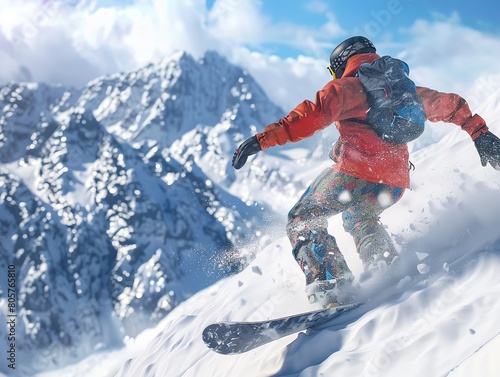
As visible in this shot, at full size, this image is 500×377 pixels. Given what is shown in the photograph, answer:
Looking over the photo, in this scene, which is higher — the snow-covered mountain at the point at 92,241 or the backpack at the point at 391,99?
the snow-covered mountain at the point at 92,241

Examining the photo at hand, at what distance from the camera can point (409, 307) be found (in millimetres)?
3918

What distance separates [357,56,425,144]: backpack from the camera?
4.54m

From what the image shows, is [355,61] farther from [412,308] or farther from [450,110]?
[412,308]

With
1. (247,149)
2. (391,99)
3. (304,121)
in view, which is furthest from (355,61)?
(247,149)

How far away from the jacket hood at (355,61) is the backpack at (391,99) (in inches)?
5.6

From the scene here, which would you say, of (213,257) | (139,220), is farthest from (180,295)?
(213,257)

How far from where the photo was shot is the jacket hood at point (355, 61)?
4754 millimetres

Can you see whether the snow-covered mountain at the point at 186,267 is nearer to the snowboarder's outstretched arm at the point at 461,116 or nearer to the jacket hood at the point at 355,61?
the snowboarder's outstretched arm at the point at 461,116

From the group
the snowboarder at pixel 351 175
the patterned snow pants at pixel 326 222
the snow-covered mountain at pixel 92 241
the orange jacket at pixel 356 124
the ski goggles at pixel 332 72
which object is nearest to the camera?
the orange jacket at pixel 356 124

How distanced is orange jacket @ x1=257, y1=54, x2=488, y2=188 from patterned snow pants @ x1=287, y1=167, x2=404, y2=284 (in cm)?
13

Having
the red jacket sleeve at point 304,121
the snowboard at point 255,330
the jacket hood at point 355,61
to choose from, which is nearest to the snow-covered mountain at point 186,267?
the snowboard at point 255,330

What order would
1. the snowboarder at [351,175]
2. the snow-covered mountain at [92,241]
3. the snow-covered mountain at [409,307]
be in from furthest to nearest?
the snow-covered mountain at [92,241]
the snowboarder at [351,175]
the snow-covered mountain at [409,307]

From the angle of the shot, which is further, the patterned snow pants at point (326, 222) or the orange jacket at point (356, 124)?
the patterned snow pants at point (326, 222)

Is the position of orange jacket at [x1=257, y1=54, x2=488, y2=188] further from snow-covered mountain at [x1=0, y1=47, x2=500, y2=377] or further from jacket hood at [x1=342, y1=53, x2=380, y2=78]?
snow-covered mountain at [x1=0, y1=47, x2=500, y2=377]
